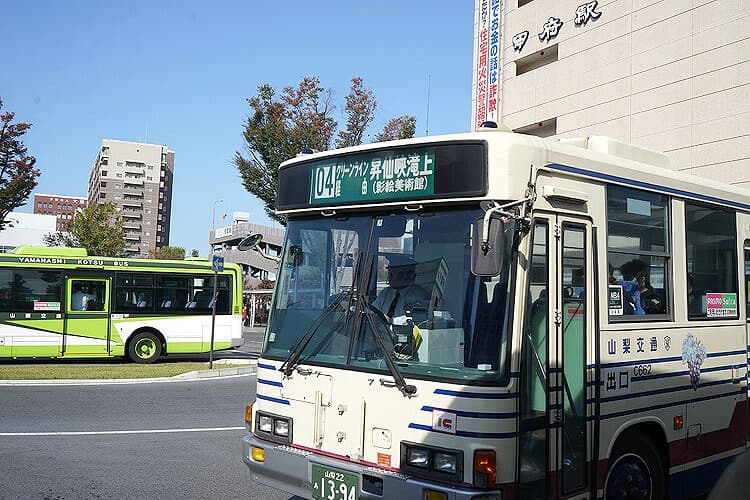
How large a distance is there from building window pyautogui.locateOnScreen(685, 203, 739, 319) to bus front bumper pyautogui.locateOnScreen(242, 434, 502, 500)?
10.8 ft

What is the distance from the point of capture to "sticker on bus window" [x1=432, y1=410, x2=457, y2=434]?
15.5ft

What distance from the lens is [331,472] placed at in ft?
16.9

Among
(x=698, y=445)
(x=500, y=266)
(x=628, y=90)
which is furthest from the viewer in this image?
(x=628, y=90)

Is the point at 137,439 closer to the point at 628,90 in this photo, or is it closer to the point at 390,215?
the point at 390,215

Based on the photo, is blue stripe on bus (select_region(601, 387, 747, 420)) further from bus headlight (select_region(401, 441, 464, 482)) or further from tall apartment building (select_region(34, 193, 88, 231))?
tall apartment building (select_region(34, 193, 88, 231))

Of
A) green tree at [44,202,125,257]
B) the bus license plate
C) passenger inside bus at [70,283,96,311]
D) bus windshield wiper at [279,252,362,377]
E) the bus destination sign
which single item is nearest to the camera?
the bus license plate

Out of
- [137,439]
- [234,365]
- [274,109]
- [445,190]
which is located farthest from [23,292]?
[445,190]

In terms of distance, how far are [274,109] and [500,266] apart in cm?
2699

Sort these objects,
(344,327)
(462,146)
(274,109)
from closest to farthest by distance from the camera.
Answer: (462,146)
(344,327)
(274,109)

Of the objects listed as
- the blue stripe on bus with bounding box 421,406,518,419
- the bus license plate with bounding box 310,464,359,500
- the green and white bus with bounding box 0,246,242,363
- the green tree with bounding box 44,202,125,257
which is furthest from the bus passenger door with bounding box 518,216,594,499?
the green tree with bounding box 44,202,125,257

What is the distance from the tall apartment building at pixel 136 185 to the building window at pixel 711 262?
119108 millimetres

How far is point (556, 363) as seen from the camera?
5.13 meters

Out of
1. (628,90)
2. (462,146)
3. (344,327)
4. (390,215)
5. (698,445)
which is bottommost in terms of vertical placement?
(698,445)

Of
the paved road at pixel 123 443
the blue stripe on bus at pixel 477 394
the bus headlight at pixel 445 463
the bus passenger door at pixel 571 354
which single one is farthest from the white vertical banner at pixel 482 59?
the bus headlight at pixel 445 463
